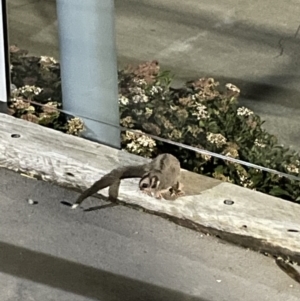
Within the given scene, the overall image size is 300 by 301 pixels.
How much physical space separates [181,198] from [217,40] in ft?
2.41

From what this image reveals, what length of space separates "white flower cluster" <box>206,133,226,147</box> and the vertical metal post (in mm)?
640

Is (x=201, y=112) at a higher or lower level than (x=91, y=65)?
lower

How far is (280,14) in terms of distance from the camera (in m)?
2.35

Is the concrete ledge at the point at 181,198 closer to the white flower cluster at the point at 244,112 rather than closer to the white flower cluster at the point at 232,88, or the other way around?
the white flower cluster at the point at 244,112

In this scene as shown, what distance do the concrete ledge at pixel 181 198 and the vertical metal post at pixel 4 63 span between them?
0.26 ft

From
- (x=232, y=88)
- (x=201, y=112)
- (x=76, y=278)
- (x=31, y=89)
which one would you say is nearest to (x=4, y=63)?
(x=31, y=89)

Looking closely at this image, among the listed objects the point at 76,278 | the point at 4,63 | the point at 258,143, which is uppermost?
the point at 4,63

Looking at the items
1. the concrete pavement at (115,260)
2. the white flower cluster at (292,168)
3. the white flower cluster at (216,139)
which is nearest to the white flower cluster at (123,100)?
the white flower cluster at (216,139)

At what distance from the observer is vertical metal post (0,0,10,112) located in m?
2.26

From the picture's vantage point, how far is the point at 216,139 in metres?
2.21

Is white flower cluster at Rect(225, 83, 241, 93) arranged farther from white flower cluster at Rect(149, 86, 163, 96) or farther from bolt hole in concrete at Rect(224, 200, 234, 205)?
bolt hole in concrete at Rect(224, 200, 234, 205)

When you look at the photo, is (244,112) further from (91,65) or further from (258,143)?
(91,65)

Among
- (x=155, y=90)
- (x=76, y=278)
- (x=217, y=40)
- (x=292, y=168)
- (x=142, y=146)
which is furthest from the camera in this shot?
(x=217, y=40)

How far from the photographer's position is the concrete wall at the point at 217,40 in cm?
236
